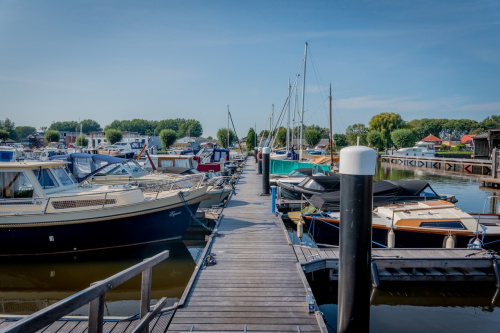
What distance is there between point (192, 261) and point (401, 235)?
643 centimetres

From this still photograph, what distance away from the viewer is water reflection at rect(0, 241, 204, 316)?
27.0 feet

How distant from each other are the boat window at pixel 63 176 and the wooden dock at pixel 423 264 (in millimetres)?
7753

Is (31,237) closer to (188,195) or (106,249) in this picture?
(106,249)

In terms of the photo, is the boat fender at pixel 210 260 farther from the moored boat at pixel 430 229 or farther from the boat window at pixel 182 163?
the boat window at pixel 182 163

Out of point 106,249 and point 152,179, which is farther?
point 152,179

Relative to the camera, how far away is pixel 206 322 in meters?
5.11

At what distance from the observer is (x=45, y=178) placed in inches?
405

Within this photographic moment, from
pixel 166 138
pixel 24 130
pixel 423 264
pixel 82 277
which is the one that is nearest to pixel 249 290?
pixel 423 264

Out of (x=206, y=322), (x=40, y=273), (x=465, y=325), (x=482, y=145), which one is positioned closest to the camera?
(x=206, y=322)

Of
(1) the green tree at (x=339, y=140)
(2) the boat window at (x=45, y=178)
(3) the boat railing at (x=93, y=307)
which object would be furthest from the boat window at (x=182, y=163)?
(1) the green tree at (x=339, y=140)

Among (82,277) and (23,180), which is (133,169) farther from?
(82,277)

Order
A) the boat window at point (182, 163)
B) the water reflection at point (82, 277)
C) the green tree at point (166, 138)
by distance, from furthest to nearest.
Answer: the green tree at point (166, 138)
the boat window at point (182, 163)
the water reflection at point (82, 277)

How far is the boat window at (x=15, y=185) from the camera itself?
9.61 meters

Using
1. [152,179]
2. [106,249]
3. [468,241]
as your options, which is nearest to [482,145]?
[468,241]
